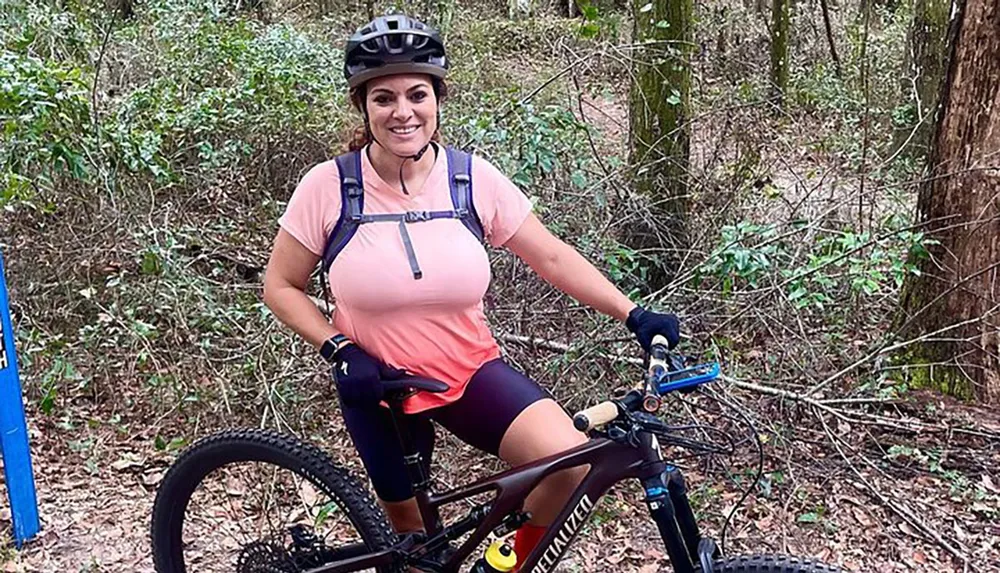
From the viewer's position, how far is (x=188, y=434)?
4840mm

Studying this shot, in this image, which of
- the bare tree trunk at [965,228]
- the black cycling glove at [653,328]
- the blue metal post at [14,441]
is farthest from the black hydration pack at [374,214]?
the bare tree trunk at [965,228]

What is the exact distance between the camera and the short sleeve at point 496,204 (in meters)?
2.76

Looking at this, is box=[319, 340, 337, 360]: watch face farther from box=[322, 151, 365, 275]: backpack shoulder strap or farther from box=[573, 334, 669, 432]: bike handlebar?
box=[573, 334, 669, 432]: bike handlebar

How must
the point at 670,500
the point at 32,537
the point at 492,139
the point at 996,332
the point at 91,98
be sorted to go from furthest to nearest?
the point at 91,98, the point at 492,139, the point at 996,332, the point at 32,537, the point at 670,500

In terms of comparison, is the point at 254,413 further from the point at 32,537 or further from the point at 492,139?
the point at 492,139

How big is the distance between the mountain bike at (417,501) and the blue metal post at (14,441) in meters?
0.72

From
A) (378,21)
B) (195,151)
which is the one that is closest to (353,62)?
(378,21)

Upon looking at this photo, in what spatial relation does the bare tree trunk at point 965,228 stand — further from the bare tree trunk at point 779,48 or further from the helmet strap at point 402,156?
the bare tree trunk at point 779,48

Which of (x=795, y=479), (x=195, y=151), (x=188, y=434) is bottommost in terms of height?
(x=795, y=479)

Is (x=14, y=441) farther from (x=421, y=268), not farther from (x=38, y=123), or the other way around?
(x=421, y=268)

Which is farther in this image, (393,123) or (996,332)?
(996,332)

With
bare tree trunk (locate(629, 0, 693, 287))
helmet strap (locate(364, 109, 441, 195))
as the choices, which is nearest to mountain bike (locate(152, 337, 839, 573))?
helmet strap (locate(364, 109, 441, 195))

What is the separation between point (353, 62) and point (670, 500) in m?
1.54

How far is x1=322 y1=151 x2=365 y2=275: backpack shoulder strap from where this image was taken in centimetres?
264
